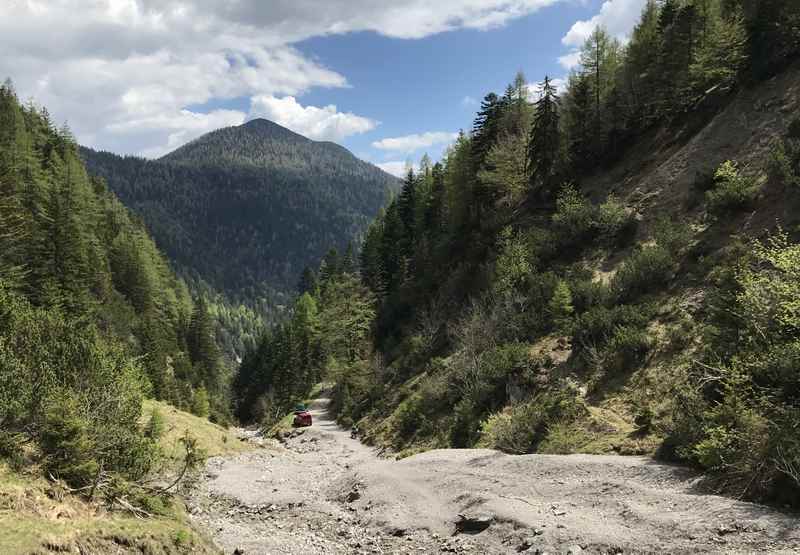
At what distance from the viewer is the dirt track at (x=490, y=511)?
33.1 ft

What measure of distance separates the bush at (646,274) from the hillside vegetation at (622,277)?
5.1 inches

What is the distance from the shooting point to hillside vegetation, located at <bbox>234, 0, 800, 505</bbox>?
46.3 feet

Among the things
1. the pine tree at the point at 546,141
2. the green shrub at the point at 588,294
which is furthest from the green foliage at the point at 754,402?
the pine tree at the point at 546,141

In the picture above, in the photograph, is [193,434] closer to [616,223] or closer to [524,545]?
[524,545]

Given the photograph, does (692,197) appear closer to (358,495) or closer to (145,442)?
(358,495)

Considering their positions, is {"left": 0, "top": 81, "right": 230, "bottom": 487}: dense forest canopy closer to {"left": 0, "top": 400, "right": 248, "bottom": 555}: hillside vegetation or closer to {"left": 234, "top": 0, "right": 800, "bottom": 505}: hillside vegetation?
{"left": 0, "top": 400, "right": 248, "bottom": 555}: hillside vegetation

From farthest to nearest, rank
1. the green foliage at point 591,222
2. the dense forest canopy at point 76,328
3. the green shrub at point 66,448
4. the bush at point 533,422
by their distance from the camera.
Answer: the green foliage at point 591,222, the bush at point 533,422, the dense forest canopy at point 76,328, the green shrub at point 66,448

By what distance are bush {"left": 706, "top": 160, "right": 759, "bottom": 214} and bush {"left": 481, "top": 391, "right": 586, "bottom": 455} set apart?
54.0ft

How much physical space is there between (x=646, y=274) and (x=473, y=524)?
19.0 m

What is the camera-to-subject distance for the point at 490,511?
13.7 m

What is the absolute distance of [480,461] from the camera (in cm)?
1889

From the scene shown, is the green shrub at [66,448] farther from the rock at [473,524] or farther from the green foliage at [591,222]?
the green foliage at [591,222]

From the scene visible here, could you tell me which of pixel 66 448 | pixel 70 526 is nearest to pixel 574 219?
pixel 66 448

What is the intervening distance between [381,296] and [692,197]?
1932 inches
